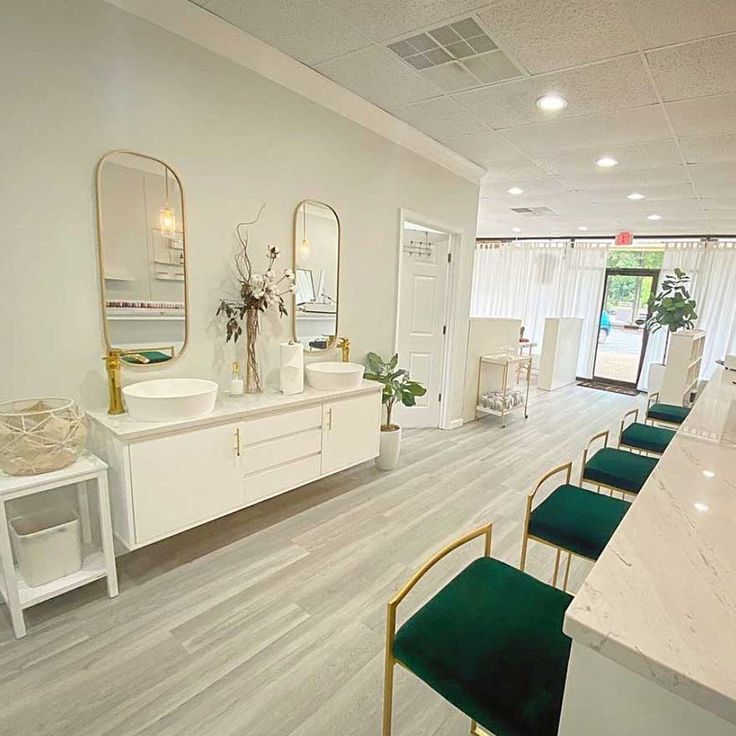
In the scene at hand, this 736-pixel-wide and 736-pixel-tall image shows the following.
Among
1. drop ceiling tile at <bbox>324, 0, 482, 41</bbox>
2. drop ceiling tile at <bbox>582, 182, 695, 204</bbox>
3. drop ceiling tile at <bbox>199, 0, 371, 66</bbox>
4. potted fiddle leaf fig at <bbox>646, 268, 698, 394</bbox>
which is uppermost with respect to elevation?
drop ceiling tile at <bbox>199, 0, 371, 66</bbox>

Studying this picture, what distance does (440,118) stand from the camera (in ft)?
10.9

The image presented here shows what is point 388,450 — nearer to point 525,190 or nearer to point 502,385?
point 502,385

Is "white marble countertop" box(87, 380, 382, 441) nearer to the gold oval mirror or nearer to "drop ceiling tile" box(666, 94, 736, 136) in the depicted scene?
the gold oval mirror

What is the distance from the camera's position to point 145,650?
181cm

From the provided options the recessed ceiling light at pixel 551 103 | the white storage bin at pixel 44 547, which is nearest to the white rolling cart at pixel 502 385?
the recessed ceiling light at pixel 551 103

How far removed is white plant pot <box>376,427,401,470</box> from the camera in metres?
3.69

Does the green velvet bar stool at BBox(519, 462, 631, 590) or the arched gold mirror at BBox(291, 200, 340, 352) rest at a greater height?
the arched gold mirror at BBox(291, 200, 340, 352)

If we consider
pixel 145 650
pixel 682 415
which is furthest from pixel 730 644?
pixel 682 415

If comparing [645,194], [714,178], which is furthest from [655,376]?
[714,178]

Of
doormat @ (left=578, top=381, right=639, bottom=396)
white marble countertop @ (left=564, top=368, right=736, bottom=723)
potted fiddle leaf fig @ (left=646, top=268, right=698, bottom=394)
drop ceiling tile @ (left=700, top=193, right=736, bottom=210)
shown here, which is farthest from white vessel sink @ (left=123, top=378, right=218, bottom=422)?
doormat @ (left=578, top=381, right=639, bottom=396)

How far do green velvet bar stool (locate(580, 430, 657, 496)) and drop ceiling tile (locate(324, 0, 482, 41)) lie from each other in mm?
2099

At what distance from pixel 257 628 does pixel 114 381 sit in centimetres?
131

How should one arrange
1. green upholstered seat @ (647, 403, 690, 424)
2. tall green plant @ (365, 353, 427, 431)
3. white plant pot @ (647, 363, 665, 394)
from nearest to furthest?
green upholstered seat @ (647, 403, 690, 424), tall green plant @ (365, 353, 427, 431), white plant pot @ (647, 363, 665, 394)

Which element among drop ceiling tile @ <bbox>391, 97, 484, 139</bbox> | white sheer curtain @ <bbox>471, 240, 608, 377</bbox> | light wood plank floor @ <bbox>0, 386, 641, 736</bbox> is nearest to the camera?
light wood plank floor @ <bbox>0, 386, 641, 736</bbox>
